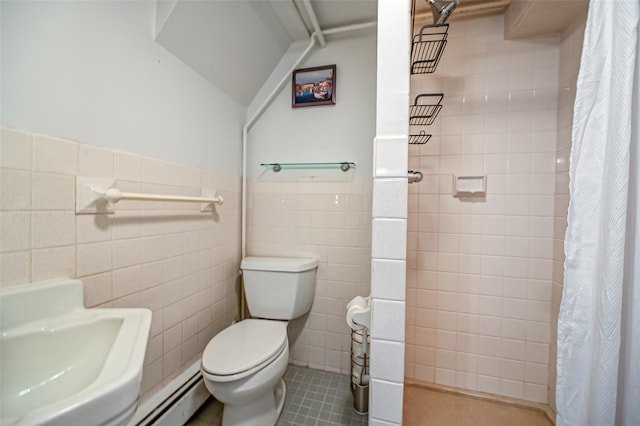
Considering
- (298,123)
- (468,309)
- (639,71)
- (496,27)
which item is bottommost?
(468,309)

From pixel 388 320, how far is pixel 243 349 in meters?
0.73

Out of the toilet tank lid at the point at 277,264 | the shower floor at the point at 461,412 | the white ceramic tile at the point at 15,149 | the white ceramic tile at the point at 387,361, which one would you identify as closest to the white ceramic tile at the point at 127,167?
the white ceramic tile at the point at 15,149

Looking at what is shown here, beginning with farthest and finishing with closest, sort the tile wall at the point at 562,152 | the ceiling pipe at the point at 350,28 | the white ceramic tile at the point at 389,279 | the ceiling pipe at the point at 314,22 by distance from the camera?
1. the ceiling pipe at the point at 350,28
2. the ceiling pipe at the point at 314,22
3. the tile wall at the point at 562,152
4. the white ceramic tile at the point at 389,279

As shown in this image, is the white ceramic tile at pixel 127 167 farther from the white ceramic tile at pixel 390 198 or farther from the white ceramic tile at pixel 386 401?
the white ceramic tile at pixel 386 401

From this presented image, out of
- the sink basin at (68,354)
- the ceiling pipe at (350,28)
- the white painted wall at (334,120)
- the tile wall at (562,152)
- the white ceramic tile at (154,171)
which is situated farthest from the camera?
the white painted wall at (334,120)

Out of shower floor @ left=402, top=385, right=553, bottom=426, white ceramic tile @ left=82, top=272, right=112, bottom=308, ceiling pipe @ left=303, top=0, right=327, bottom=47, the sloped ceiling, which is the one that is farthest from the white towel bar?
shower floor @ left=402, top=385, right=553, bottom=426

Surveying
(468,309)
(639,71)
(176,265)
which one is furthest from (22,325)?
(468,309)

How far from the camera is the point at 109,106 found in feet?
2.86

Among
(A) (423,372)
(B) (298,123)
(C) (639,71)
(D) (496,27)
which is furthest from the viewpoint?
(B) (298,123)

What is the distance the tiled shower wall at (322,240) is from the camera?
1507 millimetres

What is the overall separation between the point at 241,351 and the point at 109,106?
1.11 meters

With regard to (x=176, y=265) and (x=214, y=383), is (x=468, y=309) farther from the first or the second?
(x=176, y=265)

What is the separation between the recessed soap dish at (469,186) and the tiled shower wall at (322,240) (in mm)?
490

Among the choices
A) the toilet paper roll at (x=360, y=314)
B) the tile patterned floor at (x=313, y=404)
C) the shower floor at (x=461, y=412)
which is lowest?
the tile patterned floor at (x=313, y=404)
